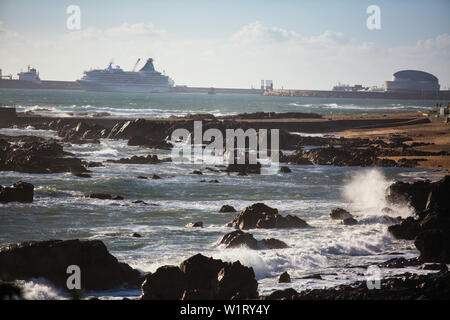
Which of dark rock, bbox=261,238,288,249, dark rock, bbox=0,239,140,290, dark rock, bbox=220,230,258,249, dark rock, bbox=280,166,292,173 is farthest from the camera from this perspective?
dark rock, bbox=280,166,292,173

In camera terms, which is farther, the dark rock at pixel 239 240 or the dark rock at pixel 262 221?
the dark rock at pixel 262 221

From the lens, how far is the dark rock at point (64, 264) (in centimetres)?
1772

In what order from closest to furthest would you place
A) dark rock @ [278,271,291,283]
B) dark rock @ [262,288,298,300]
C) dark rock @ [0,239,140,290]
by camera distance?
1. dark rock @ [262,288,298,300]
2. dark rock @ [0,239,140,290]
3. dark rock @ [278,271,291,283]

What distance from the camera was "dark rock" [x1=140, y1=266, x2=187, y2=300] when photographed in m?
16.3

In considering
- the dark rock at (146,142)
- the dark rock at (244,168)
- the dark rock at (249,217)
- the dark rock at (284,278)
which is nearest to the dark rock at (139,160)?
the dark rock at (244,168)

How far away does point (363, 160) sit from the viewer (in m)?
47.9

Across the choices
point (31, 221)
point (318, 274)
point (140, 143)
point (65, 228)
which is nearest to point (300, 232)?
point (318, 274)

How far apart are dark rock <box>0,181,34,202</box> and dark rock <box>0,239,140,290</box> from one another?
12171 millimetres

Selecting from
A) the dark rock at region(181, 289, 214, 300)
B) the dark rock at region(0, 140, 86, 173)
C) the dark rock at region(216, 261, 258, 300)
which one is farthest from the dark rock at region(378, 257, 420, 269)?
the dark rock at region(0, 140, 86, 173)

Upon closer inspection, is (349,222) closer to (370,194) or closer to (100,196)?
(370,194)

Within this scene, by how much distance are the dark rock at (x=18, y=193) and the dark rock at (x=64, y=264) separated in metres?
12.2

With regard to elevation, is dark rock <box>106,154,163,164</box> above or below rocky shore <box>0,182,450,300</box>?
above

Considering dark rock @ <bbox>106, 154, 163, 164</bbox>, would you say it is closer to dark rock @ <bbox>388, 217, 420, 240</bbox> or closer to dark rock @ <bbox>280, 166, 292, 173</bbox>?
dark rock @ <bbox>280, 166, 292, 173</bbox>

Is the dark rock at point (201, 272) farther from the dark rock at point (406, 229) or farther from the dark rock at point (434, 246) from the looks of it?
the dark rock at point (406, 229)
